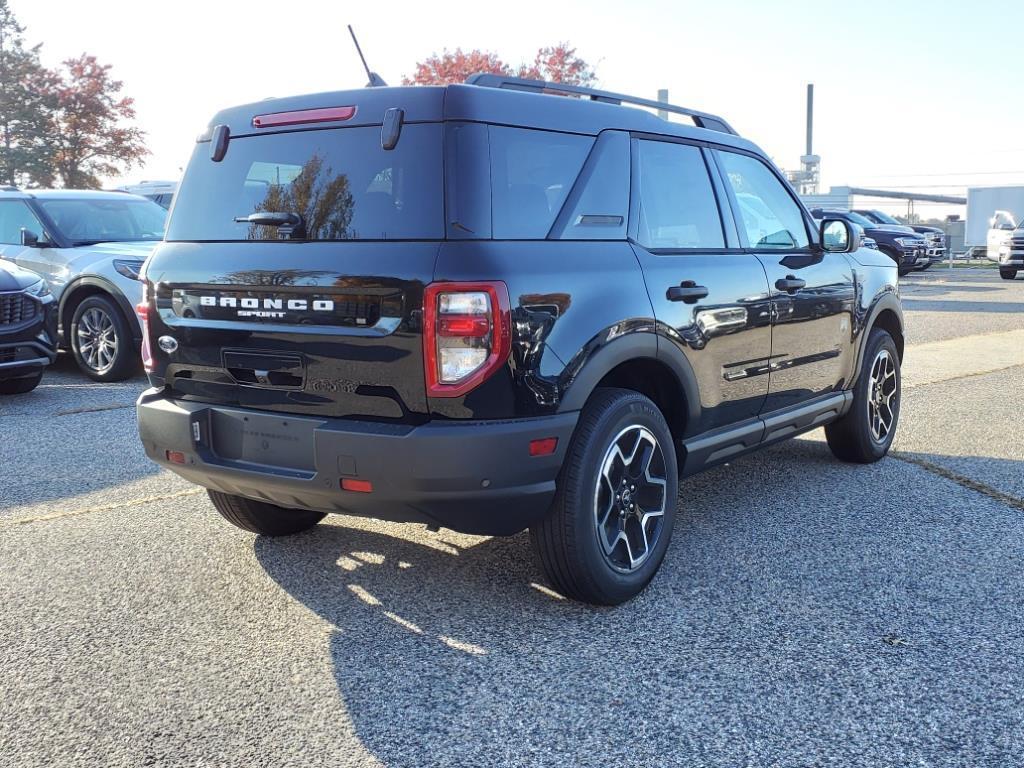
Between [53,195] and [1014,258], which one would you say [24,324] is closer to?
[53,195]

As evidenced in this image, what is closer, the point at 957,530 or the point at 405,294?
the point at 405,294

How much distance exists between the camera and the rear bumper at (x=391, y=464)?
328cm

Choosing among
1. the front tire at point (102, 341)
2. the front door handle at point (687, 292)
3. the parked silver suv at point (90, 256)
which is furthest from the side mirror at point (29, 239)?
the front door handle at point (687, 292)

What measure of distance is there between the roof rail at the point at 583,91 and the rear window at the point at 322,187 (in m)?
0.51

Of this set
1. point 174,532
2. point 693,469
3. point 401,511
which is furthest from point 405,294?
point 174,532

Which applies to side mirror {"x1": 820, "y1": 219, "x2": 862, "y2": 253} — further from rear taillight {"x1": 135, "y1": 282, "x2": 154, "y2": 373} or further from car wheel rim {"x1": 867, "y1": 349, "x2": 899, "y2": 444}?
rear taillight {"x1": 135, "y1": 282, "x2": 154, "y2": 373}

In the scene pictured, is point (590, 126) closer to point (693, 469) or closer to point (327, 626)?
point (693, 469)

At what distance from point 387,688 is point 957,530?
9.69 feet

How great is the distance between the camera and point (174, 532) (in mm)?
4773

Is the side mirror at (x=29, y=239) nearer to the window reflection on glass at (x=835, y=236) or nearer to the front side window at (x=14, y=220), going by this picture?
the front side window at (x=14, y=220)

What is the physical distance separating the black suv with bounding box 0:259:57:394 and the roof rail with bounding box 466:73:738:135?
5.65m

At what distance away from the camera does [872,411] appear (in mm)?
6035

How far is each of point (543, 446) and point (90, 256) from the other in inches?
291

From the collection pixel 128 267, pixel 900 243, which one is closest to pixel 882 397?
pixel 128 267
